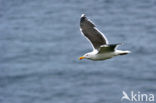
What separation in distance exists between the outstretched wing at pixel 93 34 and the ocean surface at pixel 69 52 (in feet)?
51.2

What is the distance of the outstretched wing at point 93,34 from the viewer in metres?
16.9

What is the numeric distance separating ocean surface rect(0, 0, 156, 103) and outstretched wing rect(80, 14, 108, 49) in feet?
51.2

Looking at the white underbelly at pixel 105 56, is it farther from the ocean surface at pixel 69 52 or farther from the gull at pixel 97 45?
the ocean surface at pixel 69 52

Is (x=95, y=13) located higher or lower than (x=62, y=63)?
higher

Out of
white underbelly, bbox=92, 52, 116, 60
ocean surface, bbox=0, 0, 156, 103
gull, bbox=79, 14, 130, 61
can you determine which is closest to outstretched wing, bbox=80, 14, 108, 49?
gull, bbox=79, 14, 130, 61

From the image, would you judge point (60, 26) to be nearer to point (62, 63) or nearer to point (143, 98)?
point (62, 63)

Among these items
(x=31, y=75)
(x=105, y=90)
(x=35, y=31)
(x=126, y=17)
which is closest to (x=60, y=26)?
(x=35, y=31)

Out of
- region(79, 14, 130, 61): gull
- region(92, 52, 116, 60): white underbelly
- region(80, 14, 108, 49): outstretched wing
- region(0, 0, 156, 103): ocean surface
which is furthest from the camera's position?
region(0, 0, 156, 103): ocean surface

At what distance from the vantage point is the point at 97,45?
55.5 ft

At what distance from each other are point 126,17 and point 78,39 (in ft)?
23.4

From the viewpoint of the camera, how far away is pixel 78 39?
1651 inches

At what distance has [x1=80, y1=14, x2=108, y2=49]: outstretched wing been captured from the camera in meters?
16.9

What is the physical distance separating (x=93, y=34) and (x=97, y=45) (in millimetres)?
508

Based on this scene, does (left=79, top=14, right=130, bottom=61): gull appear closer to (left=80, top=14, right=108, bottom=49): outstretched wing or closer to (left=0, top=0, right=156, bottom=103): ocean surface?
(left=80, top=14, right=108, bottom=49): outstretched wing
